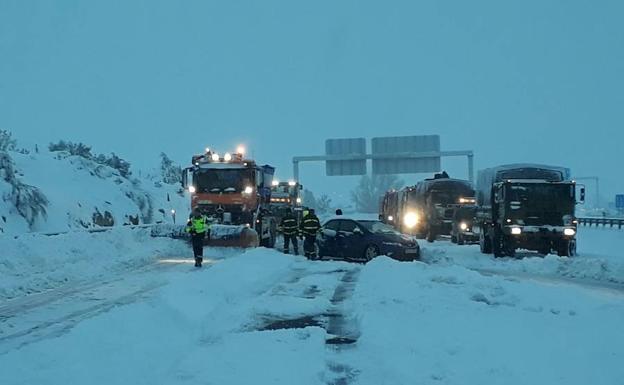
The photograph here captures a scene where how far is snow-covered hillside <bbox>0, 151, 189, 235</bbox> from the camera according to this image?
3428 cm

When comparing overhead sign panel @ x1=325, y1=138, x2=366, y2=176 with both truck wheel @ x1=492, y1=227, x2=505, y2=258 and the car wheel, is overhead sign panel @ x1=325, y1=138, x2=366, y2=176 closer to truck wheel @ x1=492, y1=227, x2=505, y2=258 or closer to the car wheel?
truck wheel @ x1=492, y1=227, x2=505, y2=258

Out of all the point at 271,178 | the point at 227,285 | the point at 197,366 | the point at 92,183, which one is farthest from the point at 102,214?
the point at 197,366

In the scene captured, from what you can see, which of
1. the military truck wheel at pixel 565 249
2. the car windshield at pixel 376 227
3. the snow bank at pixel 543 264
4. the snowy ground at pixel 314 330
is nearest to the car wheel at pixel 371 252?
the car windshield at pixel 376 227

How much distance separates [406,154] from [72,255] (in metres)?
43.0

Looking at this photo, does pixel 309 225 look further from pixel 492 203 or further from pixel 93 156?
pixel 93 156

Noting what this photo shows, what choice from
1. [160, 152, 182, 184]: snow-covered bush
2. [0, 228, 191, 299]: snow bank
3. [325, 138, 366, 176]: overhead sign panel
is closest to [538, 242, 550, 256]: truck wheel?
[0, 228, 191, 299]: snow bank

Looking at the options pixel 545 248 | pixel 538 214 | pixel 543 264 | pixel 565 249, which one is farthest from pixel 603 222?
pixel 543 264

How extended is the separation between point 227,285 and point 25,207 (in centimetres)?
2398

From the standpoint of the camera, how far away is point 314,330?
923cm

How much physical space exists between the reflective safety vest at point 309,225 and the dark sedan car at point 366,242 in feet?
2.82

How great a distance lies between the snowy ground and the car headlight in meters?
20.9

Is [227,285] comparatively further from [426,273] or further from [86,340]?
[86,340]

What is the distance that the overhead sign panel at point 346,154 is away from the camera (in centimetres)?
6212

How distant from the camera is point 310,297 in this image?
509 inches
